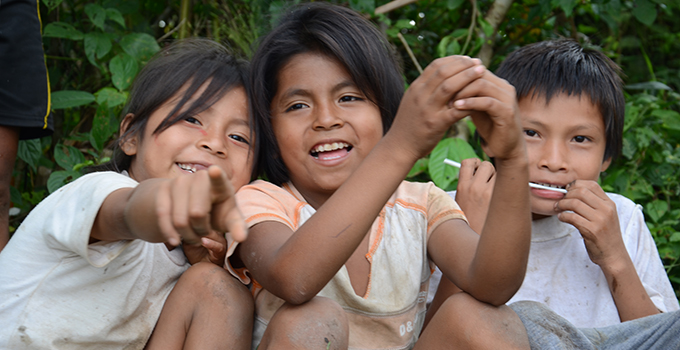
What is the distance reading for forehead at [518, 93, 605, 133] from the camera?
5.38 feet

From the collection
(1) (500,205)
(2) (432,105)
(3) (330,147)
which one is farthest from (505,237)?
(3) (330,147)

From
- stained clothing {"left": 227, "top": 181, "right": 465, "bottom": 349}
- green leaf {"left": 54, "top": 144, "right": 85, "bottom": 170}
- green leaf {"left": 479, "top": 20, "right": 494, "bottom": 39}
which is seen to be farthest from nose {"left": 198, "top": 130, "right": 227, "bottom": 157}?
green leaf {"left": 479, "top": 20, "right": 494, "bottom": 39}

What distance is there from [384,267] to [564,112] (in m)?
0.70

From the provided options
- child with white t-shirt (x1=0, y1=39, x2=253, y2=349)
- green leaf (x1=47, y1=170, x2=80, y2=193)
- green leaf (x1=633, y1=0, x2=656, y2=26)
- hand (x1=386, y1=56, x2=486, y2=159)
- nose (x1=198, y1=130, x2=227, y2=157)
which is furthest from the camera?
green leaf (x1=633, y1=0, x2=656, y2=26)

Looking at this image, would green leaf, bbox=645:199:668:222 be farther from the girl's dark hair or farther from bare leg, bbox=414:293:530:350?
the girl's dark hair

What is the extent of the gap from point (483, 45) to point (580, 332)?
5.25ft

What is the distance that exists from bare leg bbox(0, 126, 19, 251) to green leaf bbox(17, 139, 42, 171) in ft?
1.09

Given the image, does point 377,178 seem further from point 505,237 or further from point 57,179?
point 57,179

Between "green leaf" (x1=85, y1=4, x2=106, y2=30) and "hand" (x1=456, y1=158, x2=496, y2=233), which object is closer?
"hand" (x1=456, y1=158, x2=496, y2=233)

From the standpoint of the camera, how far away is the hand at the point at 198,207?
767 millimetres

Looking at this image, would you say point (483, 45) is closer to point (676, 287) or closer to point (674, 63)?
point (676, 287)

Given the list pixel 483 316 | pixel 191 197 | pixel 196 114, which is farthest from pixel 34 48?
pixel 483 316

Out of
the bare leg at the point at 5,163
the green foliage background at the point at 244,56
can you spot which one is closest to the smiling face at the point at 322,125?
the green foliage background at the point at 244,56

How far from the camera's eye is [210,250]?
1433 millimetres
